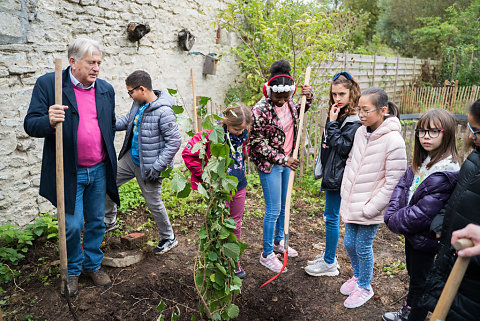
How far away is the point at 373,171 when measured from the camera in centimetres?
271

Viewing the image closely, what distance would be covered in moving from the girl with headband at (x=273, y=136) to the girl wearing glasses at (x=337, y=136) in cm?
32

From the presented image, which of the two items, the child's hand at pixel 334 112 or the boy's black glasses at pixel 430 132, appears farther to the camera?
the child's hand at pixel 334 112

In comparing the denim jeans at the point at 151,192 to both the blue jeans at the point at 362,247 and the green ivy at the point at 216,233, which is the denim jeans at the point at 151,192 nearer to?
the green ivy at the point at 216,233

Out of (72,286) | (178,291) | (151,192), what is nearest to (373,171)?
(178,291)

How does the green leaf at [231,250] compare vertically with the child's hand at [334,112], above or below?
below

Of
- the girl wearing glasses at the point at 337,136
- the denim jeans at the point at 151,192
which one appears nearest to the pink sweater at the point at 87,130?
the denim jeans at the point at 151,192

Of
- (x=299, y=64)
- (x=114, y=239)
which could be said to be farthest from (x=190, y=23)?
(x=114, y=239)

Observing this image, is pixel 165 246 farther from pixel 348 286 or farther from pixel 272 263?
pixel 348 286

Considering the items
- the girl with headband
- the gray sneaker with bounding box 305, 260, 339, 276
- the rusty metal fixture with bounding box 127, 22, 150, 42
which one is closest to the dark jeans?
the gray sneaker with bounding box 305, 260, 339, 276

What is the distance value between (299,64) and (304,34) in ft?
2.19

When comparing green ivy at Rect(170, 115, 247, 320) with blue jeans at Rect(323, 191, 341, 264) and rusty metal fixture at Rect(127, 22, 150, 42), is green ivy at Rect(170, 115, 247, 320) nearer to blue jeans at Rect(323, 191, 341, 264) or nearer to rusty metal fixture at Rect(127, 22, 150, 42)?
blue jeans at Rect(323, 191, 341, 264)

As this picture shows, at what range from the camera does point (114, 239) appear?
398 cm

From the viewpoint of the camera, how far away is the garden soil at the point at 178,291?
110 inches

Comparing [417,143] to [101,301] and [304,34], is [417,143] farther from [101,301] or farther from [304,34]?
[304,34]
